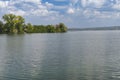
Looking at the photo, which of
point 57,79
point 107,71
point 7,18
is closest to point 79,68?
point 107,71

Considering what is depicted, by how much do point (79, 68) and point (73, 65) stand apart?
2.33 m

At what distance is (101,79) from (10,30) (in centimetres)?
17147

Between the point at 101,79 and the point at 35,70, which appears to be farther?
the point at 35,70

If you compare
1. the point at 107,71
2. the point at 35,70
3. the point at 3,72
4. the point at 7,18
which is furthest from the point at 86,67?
the point at 7,18

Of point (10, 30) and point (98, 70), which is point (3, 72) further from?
point (10, 30)

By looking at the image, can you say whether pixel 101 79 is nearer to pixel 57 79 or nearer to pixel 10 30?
pixel 57 79

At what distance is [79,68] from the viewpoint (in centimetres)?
3519

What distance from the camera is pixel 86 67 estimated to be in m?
35.8

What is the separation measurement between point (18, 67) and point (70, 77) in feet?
30.4

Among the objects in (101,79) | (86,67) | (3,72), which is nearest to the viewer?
(101,79)

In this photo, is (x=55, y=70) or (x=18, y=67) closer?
(x=55, y=70)

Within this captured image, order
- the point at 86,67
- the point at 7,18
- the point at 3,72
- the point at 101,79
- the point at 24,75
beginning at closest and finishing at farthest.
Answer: the point at 101,79 < the point at 24,75 < the point at 3,72 < the point at 86,67 < the point at 7,18

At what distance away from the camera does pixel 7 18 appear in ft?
630

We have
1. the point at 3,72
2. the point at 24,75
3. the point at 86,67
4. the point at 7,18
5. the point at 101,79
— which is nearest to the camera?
the point at 101,79
